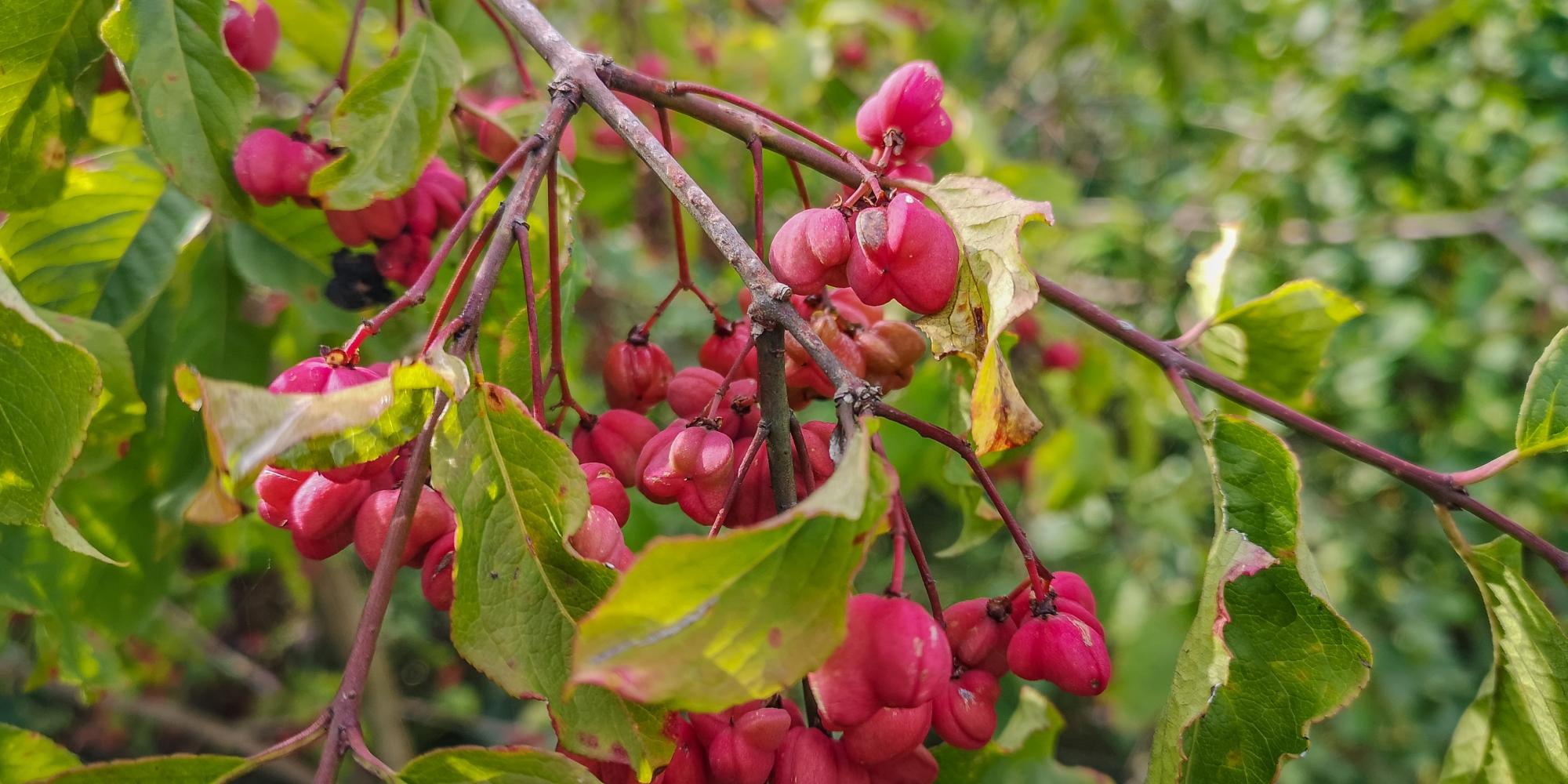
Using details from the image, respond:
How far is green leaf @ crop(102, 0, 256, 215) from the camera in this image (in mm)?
930

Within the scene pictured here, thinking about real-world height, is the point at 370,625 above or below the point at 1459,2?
above

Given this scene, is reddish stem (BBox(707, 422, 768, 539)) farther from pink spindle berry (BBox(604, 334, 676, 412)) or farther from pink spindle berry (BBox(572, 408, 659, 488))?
pink spindle berry (BBox(604, 334, 676, 412))

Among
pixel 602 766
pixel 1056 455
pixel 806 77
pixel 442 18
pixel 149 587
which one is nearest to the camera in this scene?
pixel 602 766

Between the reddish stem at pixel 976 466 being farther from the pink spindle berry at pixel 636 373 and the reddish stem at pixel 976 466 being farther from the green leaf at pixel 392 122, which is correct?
the green leaf at pixel 392 122

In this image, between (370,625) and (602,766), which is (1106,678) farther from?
(370,625)

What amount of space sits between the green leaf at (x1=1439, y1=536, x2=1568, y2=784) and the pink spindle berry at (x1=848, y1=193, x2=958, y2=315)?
2.00ft

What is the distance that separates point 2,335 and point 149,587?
772 mm

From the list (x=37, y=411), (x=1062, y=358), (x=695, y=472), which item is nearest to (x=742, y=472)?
(x=695, y=472)

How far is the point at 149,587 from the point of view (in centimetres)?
141

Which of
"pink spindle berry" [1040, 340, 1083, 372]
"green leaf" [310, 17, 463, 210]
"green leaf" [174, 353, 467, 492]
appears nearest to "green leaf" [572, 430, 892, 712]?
"green leaf" [174, 353, 467, 492]

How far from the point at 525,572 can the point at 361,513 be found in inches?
5.8

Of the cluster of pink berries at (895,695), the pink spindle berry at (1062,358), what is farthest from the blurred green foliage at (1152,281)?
the cluster of pink berries at (895,695)

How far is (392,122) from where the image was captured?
0.94 meters

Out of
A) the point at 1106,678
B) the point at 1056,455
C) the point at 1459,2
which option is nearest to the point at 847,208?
the point at 1106,678
